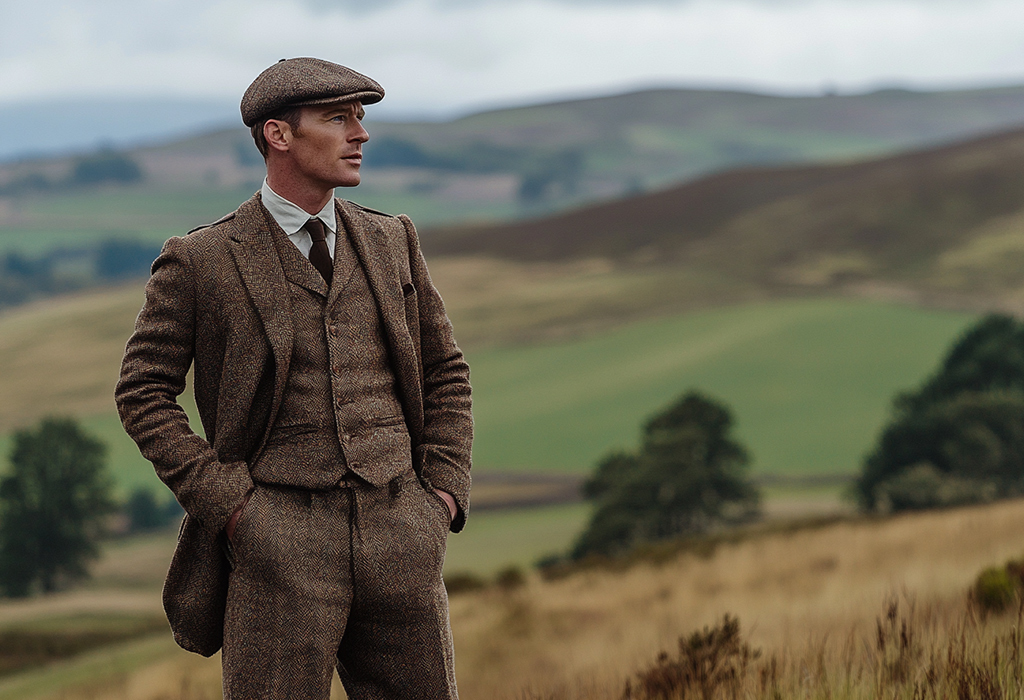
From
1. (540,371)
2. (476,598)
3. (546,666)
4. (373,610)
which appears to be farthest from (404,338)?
(540,371)

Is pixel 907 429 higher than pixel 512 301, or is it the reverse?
pixel 512 301

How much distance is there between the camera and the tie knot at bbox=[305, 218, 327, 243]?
342cm

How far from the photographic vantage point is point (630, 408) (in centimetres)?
5919

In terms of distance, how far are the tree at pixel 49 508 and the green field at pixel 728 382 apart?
35.3 feet

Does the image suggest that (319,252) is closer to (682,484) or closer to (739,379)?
(682,484)

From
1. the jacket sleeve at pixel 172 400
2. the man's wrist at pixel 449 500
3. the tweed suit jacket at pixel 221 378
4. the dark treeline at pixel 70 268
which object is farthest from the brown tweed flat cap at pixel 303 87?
the dark treeline at pixel 70 268

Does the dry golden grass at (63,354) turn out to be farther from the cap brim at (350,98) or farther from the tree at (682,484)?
the cap brim at (350,98)

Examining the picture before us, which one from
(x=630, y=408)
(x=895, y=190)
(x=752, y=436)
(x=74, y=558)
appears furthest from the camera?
(x=895, y=190)

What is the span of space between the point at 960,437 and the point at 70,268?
456 feet

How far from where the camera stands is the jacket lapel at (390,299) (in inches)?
135

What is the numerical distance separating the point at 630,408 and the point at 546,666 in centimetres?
5049

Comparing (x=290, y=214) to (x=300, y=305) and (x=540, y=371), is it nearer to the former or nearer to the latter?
(x=300, y=305)

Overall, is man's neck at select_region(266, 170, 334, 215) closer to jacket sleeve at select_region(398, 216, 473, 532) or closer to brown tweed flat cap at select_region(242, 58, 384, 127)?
brown tweed flat cap at select_region(242, 58, 384, 127)

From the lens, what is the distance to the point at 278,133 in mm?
3354
